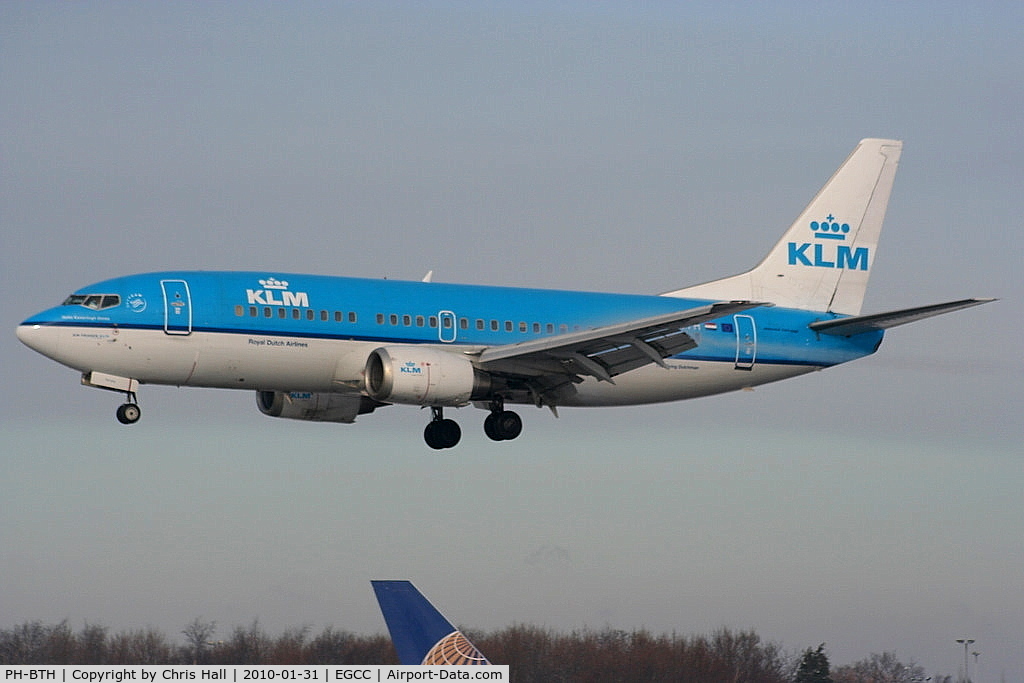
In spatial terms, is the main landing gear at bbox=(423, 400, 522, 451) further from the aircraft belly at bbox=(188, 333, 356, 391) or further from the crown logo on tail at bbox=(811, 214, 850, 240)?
the crown logo on tail at bbox=(811, 214, 850, 240)

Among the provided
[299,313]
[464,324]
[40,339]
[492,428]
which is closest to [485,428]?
[492,428]

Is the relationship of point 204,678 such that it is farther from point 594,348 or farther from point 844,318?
point 844,318

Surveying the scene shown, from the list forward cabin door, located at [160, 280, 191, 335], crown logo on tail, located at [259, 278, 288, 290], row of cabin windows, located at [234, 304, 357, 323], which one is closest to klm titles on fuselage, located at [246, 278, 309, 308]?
crown logo on tail, located at [259, 278, 288, 290]

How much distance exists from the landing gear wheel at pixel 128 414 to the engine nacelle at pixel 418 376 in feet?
23.2

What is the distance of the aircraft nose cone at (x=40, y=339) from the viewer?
200 feet

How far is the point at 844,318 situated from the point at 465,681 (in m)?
27.4

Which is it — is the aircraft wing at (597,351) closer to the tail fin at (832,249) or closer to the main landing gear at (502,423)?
the main landing gear at (502,423)

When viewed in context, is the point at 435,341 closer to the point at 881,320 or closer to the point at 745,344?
the point at 745,344

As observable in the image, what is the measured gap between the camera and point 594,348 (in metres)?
63.8

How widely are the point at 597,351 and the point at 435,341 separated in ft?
16.7

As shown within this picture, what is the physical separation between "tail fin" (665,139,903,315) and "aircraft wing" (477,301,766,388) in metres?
7.20

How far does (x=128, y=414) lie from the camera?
205 ft

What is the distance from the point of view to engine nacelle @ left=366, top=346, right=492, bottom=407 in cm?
6156

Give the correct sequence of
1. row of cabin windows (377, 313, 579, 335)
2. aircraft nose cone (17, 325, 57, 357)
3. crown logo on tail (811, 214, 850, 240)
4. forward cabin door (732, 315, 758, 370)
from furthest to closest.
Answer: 1. crown logo on tail (811, 214, 850, 240)
2. forward cabin door (732, 315, 758, 370)
3. row of cabin windows (377, 313, 579, 335)
4. aircraft nose cone (17, 325, 57, 357)
